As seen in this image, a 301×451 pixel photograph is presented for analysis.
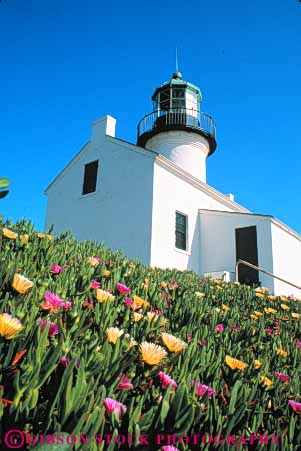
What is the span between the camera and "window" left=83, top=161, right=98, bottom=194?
639 inches

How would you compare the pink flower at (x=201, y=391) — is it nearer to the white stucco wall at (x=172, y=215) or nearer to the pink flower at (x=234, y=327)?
the pink flower at (x=234, y=327)

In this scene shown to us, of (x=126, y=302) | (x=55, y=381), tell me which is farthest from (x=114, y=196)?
A: (x=55, y=381)

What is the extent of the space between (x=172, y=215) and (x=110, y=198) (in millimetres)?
2671

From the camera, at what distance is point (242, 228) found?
51.2ft

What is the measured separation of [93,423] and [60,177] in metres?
17.7

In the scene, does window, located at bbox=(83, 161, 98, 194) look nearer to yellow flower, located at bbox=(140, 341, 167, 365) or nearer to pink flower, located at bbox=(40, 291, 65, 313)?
pink flower, located at bbox=(40, 291, 65, 313)

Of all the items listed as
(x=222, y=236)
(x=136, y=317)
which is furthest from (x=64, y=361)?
(x=222, y=236)

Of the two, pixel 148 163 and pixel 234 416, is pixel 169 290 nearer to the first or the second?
pixel 234 416

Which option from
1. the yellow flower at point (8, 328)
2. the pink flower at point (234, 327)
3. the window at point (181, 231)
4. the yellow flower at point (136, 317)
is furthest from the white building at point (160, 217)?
the yellow flower at point (8, 328)

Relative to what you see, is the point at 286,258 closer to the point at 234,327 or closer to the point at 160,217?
the point at 160,217

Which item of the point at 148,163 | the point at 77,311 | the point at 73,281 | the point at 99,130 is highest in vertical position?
the point at 99,130

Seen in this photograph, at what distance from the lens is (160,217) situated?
1401 cm

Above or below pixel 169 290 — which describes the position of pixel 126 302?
below

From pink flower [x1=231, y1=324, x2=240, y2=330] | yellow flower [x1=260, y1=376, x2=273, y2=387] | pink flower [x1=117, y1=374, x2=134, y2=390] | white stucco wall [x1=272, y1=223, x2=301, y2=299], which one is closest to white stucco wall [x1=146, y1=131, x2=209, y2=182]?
white stucco wall [x1=272, y1=223, x2=301, y2=299]
